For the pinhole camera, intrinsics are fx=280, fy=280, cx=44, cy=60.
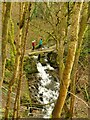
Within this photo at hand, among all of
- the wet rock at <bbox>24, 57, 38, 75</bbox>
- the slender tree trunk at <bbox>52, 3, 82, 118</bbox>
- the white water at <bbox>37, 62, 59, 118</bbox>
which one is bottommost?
the slender tree trunk at <bbox>52, 3, 82, 118</bbox>

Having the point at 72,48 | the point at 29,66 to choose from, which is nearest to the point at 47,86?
the point at 29,66

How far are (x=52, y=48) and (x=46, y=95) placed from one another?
1869 mm

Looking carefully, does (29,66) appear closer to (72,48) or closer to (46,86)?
(46,86)

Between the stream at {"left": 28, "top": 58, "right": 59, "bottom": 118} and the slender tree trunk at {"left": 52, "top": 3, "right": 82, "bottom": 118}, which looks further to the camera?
the stream at {"left": 28, "top": 58, "right": 59, "bottom": 118}

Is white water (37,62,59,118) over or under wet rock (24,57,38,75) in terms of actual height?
under

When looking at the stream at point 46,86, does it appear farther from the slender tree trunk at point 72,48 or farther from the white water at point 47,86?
the slender tree trunk at point 72,48

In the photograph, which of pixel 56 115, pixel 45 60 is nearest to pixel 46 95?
Result: pixel 45 60

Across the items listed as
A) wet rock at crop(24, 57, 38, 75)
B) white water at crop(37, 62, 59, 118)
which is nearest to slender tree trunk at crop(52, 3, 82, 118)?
white water at crop(37, 62, 59, 118)

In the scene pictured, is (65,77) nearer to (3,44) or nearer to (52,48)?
(3,44)

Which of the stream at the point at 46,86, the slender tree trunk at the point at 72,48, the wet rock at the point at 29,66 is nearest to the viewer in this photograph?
the slender tree trunk at the point at 72,48

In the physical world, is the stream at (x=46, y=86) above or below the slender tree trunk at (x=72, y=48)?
above

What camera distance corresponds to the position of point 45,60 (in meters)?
9.70

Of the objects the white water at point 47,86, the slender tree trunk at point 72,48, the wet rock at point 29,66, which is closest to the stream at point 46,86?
the white water at point 47,86

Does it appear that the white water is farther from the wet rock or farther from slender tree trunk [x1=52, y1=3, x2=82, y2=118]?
slender tree trunk [x1=52, y1=3, x2=82, y2=118]
